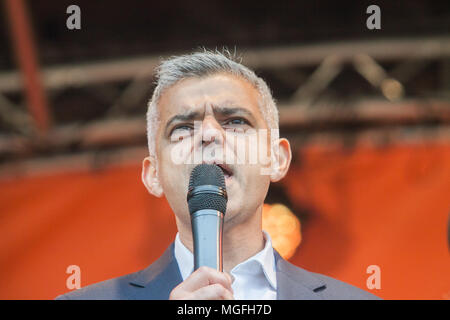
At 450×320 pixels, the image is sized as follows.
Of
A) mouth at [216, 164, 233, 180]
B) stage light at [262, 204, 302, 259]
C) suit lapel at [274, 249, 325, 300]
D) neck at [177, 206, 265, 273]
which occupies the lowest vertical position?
suit lapel at [274, 249, 325, 300]

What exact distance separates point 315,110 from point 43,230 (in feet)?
5.61

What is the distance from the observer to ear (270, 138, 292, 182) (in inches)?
56.7

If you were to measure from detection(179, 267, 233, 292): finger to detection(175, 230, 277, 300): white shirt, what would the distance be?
0.37 m

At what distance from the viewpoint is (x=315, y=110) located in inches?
147

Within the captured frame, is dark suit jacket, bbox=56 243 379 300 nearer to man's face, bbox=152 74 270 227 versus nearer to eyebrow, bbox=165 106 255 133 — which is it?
man's face, bbox=152 74 270 227

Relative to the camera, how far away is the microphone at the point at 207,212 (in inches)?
39.2

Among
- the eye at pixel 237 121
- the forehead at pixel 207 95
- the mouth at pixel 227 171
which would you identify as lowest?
the mouth at pixel 227 171

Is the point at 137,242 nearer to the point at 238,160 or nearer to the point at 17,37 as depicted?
the point at 17,37

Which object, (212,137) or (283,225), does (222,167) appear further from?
(283,225)

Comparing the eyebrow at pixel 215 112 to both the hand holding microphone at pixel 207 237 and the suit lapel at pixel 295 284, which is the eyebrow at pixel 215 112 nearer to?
the hand holding microphone at pixel 207 237

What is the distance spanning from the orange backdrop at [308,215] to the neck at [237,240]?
6.04ft

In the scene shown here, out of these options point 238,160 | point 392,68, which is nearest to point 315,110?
point 392,68

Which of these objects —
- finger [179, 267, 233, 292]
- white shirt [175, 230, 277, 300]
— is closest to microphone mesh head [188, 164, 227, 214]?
finger [179, 267, 233, 292]

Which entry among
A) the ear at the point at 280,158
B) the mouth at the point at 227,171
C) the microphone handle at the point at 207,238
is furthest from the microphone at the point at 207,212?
the ear at the point at 280,158
